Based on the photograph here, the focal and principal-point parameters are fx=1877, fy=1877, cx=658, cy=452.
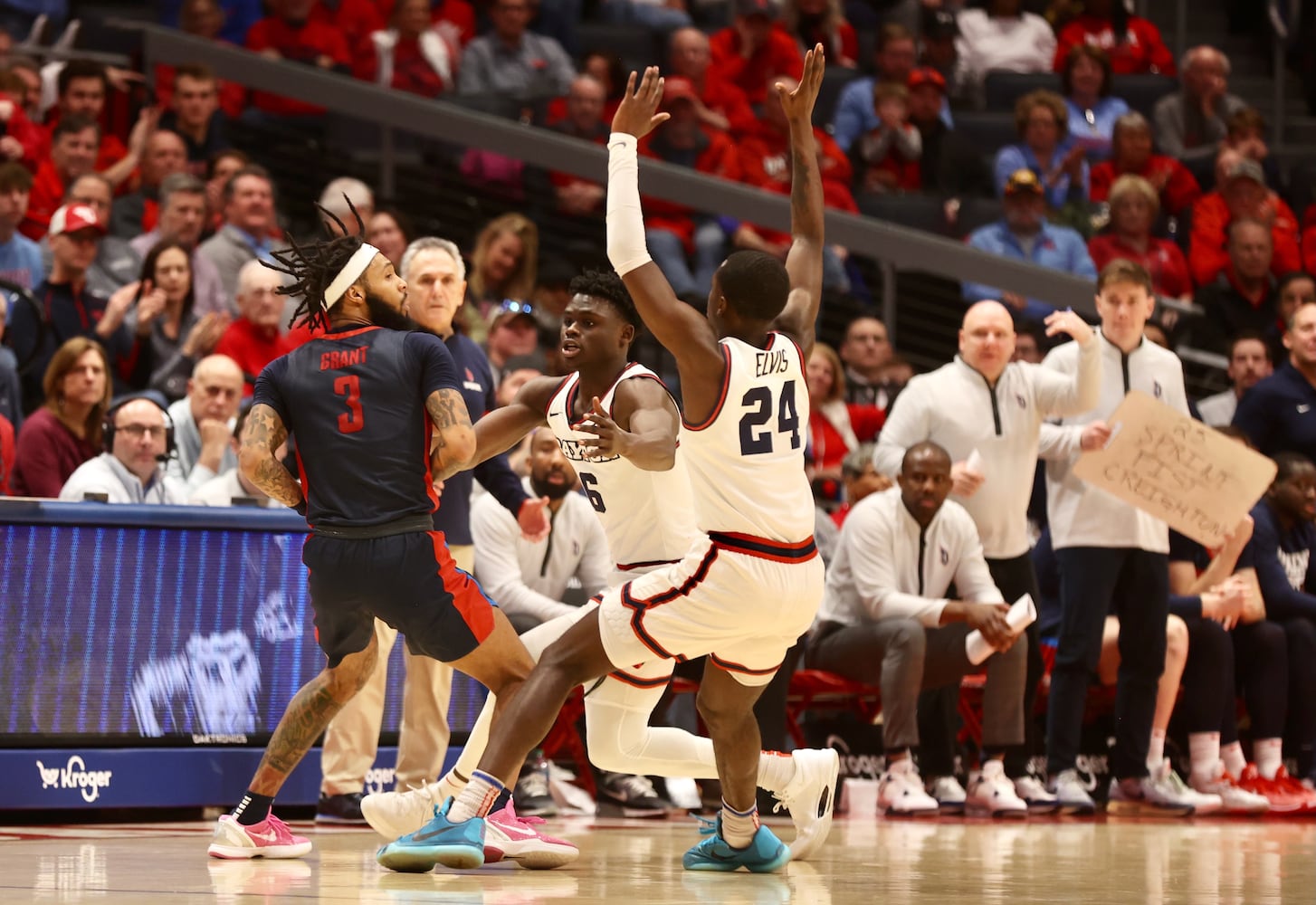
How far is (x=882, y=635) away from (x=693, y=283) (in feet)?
12.7

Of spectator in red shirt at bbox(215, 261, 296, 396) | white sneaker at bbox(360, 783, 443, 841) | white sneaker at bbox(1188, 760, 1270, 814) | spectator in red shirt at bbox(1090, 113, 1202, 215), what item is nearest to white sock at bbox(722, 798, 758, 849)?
white sneaker at bbox(360, 783, 443, 841)

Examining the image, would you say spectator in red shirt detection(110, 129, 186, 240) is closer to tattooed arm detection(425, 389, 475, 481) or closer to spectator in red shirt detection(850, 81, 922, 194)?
spectator in red shirt detection(850, 81, 922, 194)

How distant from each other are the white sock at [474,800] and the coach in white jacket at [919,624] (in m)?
3.49

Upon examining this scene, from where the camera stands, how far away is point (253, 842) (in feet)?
19.4

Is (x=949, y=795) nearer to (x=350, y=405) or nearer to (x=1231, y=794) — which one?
(x=1231, y=794)

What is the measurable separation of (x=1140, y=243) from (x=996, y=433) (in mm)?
4118

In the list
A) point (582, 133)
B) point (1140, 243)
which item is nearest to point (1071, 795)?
point (1140, 243)

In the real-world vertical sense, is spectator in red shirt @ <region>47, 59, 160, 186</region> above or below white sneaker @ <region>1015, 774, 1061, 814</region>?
above

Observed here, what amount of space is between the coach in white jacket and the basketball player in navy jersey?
9.70ft

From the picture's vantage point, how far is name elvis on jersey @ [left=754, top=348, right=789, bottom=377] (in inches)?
218

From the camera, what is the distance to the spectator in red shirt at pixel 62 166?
10875 millimetres

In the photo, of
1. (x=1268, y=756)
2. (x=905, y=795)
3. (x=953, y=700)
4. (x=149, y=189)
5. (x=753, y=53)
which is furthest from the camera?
(x=753, y=53)

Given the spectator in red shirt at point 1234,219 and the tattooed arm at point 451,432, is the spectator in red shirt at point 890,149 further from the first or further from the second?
the tattooed arm at point 451,432

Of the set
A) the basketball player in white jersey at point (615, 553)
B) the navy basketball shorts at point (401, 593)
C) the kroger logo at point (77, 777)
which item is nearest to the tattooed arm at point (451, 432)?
the basketball player in white jersey at point (615, 553)
